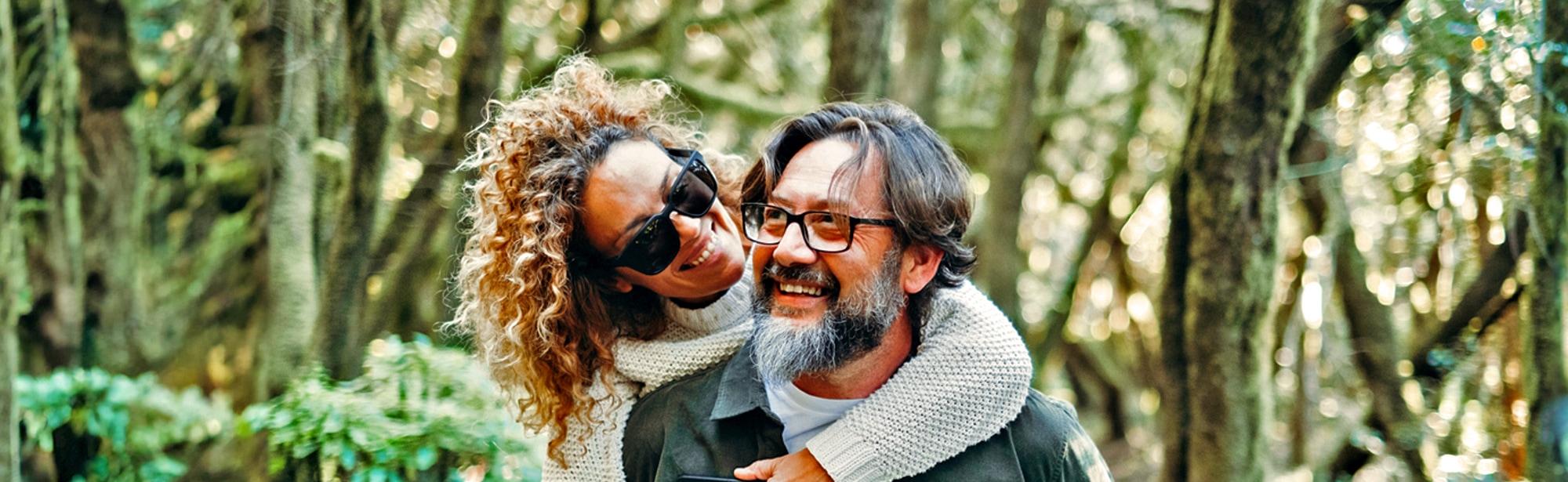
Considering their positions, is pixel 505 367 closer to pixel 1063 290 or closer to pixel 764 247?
pixel 764 247

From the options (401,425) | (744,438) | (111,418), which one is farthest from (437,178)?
(744,438)

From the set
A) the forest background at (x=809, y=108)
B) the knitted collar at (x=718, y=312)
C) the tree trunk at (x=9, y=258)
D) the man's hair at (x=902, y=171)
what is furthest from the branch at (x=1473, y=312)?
the tree trunk at (x=9, y=258)

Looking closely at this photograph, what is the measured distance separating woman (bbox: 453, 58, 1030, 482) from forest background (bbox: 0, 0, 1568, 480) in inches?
36.2

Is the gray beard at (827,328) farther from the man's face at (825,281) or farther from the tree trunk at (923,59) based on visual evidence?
the tree trunk at (923,59)

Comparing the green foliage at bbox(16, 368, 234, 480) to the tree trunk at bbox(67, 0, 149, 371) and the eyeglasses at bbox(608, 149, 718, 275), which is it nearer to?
the tree trunk at bbox(67, 0, 149, 371)

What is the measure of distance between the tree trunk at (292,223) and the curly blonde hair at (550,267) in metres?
1.62

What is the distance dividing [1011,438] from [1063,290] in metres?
6.32

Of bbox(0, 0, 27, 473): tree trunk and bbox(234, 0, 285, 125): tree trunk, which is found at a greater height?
bbox(234, 0, 285, 125): tree trunk

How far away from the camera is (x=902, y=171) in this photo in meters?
2.28

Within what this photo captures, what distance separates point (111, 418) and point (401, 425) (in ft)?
8.50

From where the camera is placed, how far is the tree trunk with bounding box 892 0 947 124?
5746mm

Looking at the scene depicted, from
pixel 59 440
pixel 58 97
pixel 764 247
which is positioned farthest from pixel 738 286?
pixel 58 97

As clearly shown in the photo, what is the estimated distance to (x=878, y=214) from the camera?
2268mm

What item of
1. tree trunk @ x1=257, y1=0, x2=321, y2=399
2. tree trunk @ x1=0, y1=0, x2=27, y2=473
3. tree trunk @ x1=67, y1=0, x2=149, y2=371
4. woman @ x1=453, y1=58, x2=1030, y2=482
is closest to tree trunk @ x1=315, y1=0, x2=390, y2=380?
tree trunk @ x1=257, y1=0, x2=321, y2=399
